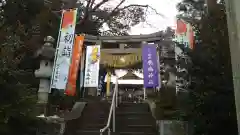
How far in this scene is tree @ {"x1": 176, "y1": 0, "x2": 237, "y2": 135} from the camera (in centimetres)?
505

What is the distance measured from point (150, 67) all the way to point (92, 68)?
8.56 feet

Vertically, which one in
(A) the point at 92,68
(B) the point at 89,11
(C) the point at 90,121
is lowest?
(C) the point at 90,121

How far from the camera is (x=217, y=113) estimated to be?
16.8ft

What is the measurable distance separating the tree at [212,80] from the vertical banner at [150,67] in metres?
6.59

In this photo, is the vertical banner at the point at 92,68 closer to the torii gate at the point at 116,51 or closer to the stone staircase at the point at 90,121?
the stone staircase at the point at 90,121

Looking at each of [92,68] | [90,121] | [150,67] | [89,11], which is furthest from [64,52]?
[89,11]

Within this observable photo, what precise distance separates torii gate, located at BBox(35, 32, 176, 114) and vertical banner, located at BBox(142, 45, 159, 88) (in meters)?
0.54

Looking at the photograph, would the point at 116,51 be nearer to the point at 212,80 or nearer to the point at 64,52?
the point at 64,52

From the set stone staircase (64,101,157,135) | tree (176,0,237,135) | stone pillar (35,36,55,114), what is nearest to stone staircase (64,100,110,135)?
stone staircase (64,101,157,135)

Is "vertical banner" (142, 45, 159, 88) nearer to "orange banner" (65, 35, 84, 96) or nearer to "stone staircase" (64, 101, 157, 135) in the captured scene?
"stone staircase" (64, 101, 157, 135)

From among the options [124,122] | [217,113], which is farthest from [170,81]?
[217,113]

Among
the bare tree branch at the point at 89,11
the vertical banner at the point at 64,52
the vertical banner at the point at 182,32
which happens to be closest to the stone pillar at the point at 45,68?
the vertical banner at the point at 64,52

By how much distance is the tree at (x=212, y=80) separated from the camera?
505 cm

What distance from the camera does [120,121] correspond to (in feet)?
30.2
